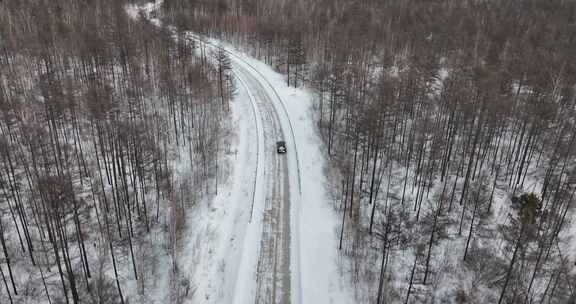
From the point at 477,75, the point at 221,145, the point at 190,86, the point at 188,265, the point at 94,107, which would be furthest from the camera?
the point at 190,86

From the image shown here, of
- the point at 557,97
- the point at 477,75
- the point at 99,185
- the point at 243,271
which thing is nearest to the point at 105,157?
the point at 99,185

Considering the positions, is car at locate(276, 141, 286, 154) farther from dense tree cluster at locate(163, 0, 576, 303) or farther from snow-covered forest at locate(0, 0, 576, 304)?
dense tree cluster at locate(163, 0, 576, 303)

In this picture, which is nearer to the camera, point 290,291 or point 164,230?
point 290,291

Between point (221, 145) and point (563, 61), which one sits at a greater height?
point (563, 61)

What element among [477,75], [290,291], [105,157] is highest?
[477,75]

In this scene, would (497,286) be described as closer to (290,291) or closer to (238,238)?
(290,291)

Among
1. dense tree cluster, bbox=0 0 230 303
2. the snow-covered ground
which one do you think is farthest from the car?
dense tree cluster, bbox=0 0 230 303

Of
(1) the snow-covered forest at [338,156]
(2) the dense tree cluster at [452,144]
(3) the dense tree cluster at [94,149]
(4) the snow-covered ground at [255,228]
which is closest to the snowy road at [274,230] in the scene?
(4) the snow-covered ground at [255,228]
